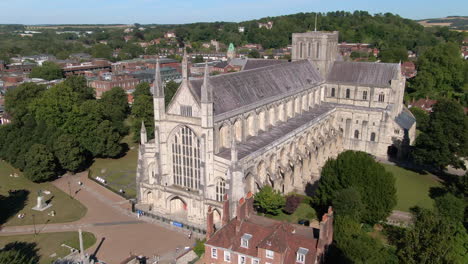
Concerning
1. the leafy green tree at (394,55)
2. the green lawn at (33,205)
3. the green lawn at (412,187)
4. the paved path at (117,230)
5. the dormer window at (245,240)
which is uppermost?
the leafy green tree at (394,55)

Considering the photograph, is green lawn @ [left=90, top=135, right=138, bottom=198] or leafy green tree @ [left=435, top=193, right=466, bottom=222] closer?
leafy green tree @ [left=435, top=193, right=466, bottom=222]

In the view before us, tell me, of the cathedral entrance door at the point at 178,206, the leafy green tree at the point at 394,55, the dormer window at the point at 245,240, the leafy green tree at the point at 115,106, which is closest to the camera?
the dormer window at the point at 245,240

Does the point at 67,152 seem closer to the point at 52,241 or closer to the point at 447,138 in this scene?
the point at 52,241

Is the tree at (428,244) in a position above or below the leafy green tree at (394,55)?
below

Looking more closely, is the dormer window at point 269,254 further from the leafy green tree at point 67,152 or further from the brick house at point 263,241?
the leafy green tree at point 67,152

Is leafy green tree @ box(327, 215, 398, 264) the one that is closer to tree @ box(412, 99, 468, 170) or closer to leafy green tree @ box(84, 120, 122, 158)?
tree @ box(412, 99, 468, 170)

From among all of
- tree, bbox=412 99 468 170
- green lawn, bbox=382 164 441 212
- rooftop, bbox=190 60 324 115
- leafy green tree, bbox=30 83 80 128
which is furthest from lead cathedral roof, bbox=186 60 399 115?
leafy green tree, bbox=30 83 80 128

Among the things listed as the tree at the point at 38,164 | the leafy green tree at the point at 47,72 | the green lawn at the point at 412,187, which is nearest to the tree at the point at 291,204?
the green lawn at the point at 412,187
